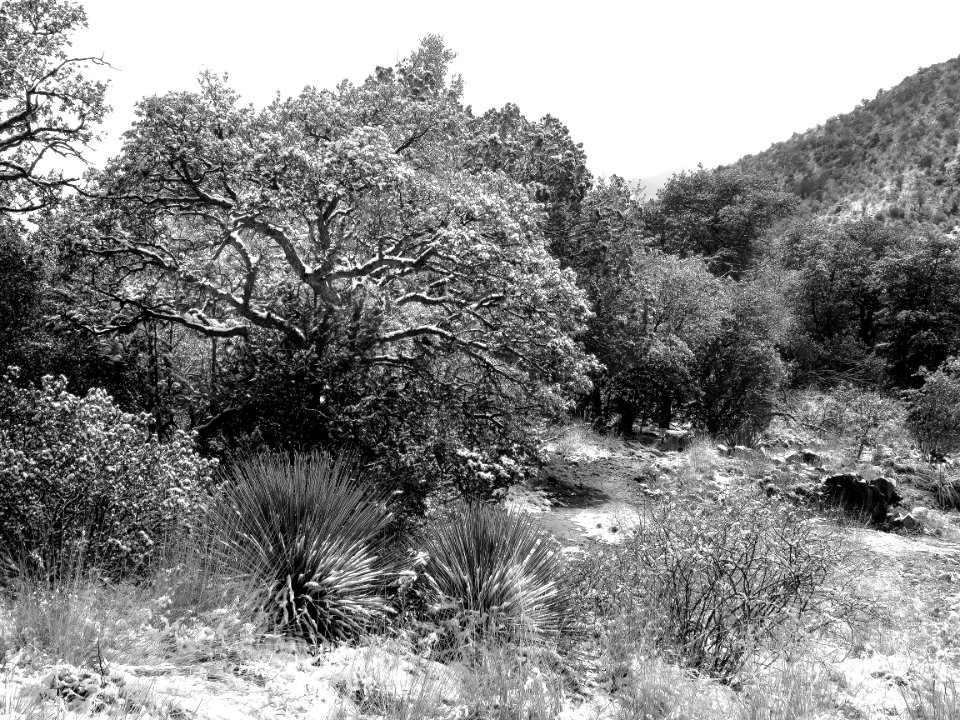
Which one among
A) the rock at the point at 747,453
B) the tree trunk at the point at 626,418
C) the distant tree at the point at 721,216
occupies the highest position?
the distant tree at the point at 721,216

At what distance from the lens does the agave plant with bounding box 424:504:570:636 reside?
5.48 metres

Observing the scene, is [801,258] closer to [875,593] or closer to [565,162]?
[565,162]

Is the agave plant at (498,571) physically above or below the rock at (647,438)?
above

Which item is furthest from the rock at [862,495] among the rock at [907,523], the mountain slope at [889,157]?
the mountain slope at [889,157]

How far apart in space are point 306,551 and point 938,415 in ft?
60.2

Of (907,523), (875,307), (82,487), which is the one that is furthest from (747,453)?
(875,307)

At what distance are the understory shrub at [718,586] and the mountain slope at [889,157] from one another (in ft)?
149

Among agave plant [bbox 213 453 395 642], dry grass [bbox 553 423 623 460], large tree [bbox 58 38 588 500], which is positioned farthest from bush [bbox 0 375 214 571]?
dry grass [bbox 553 423 623 460]

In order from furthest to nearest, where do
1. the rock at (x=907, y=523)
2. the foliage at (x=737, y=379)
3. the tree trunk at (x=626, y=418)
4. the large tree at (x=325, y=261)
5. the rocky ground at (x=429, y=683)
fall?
the tree trunk at (x=626, y=418)
the foliage at (x=737, y=379)
the rock at (x=907, y=523)
the large tree at (x=325, y=261)
the rocky ground at (x=429, y=683)

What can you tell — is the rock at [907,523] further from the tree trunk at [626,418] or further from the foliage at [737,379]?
the tree trunk at [626,418]

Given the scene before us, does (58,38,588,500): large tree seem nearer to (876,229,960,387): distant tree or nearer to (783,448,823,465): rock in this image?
Result: (783,448,823,465): rock

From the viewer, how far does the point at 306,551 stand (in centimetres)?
531

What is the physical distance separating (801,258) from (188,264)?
124 feet

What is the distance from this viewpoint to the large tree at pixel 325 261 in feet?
33.1
